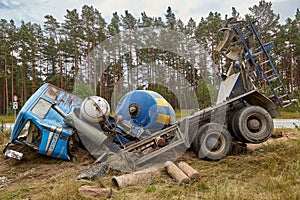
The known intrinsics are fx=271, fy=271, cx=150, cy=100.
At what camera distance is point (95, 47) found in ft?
72.9

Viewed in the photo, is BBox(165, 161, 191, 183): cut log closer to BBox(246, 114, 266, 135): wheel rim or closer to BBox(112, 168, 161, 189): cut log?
BBox(112, 168, 161, 189): cut log

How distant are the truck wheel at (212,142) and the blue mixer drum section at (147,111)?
2.94ft

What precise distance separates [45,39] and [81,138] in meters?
26.8

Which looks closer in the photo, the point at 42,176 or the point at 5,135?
the point at 42,176

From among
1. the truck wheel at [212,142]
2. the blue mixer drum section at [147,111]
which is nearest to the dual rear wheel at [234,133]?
the truck wheel at [212,142]

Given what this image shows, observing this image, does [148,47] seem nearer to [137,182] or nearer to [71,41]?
[137,182]

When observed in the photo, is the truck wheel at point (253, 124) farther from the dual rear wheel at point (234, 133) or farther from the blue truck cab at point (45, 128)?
the blue truck cab at point (45, 128)

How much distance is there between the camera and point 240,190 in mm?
3668

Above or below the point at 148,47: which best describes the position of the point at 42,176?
below

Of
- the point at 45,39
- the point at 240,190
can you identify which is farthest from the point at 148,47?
the point at 45,39

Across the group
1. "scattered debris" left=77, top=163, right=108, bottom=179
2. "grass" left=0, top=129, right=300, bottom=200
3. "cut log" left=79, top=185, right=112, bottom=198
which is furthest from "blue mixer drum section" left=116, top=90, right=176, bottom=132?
"cut log" left=79, top=185, right=112, bottom=198

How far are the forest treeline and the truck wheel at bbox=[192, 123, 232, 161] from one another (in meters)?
6.08

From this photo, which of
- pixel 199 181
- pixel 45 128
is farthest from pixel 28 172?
pixel 199 181

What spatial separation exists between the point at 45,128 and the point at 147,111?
2.16 metres
